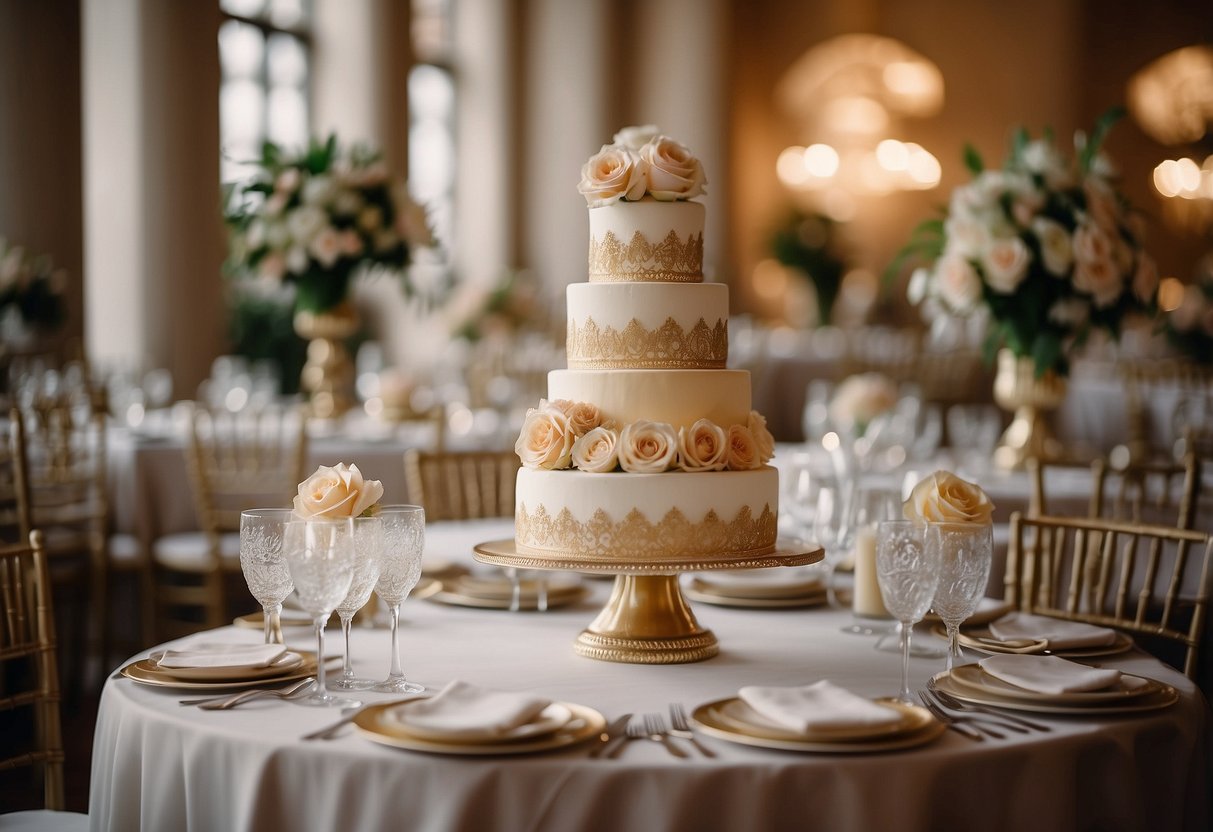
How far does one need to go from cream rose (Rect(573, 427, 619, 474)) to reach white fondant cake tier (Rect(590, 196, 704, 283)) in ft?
1.01

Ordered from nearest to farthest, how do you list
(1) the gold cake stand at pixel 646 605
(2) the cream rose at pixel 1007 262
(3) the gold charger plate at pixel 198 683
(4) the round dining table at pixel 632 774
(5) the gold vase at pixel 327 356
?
(4) the round dining table at pixel 632 774, (3) the gold charger plate at pixel 198 683, (1) the gold cake stand at pixel 646 605, (2) the cream rose at pixel 1007 262, (5) the gold vase at pixel 327 356

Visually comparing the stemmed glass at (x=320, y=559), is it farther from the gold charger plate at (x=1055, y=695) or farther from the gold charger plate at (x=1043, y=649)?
the gold charger plate at (x=1043, y=649)

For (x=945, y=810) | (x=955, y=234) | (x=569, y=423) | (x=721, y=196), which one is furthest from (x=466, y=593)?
(x=721, y=196)

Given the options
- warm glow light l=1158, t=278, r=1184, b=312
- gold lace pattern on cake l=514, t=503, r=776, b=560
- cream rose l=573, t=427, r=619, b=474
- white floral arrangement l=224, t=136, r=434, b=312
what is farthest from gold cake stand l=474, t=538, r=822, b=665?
warm glow light l=1158, t=278, r=1184, b=312

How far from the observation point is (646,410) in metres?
2.16

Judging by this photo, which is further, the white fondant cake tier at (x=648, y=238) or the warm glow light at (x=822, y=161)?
the warm glow light at (x=822, y=161)

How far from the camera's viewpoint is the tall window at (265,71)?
1007 centimetres

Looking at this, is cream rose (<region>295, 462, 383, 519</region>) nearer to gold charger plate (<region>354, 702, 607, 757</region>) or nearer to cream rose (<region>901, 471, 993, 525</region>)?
gold charger plate (<region>354, 702, 607, 757</region>)

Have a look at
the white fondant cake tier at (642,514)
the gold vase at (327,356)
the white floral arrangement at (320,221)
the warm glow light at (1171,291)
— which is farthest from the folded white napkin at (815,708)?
the warm glow light at (1171,291)

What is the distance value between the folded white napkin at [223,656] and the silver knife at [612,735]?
1.81 ft

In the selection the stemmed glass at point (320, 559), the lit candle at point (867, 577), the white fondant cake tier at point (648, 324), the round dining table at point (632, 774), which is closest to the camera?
the round dining table at point (632, 774)

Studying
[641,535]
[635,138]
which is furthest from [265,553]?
[635,138]

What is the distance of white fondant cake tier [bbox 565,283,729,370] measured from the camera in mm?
2207

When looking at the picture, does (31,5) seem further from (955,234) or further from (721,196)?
(721,196)
